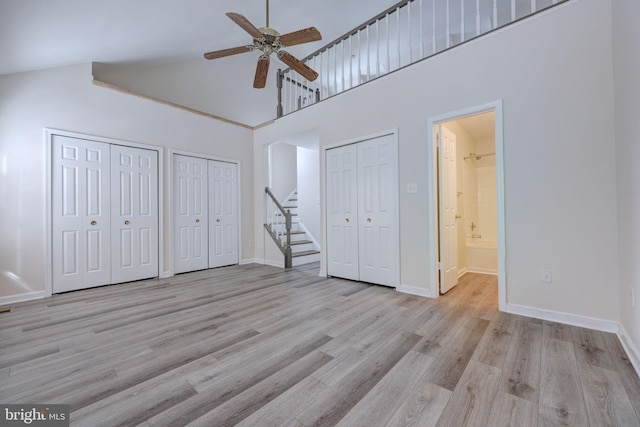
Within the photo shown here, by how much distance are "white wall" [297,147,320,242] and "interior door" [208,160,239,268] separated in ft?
6.44

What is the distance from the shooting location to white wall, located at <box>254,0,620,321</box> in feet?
7.41

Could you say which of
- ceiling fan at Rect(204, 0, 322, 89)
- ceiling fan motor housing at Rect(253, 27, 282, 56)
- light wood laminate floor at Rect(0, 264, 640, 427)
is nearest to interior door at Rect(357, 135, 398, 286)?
light wood laminate floor at Rect(0, 264, 640, 427)

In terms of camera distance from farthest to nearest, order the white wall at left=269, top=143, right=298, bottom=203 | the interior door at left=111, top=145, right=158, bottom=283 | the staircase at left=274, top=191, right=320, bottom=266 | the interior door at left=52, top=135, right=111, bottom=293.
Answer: the white wall at left=269, top=143, right=298, bottom=203 < the staircase at left=274, top=191, right=320, bottom=266 < the interior door at left=111, top=145, right=158, bottom=283 < the interior door at left=52, top=135, right=111, bottom=293

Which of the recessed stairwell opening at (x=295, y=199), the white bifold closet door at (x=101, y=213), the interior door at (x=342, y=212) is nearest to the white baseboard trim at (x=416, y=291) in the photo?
the interior door at (x=342, y=212)

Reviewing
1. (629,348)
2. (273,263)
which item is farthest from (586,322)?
(273,263)

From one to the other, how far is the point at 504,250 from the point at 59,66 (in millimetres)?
5837

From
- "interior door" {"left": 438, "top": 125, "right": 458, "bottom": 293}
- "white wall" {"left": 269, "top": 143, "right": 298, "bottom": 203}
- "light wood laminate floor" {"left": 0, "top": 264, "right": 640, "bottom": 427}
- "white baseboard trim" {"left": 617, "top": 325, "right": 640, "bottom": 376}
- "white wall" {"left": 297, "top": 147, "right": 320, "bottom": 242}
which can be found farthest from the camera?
"white wall" {"left": 269, "top": 143, "right": 298, "bottom": 203}

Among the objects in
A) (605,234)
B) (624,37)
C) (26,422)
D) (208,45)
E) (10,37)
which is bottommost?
(26,422)

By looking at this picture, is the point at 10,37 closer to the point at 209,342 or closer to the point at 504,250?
the point at 209,342

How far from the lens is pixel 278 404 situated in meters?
1.43

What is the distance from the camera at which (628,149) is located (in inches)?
73.4

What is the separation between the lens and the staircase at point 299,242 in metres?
5.50

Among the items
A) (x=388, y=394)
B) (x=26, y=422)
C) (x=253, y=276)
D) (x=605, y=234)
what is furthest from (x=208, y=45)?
(x=605, y=234)

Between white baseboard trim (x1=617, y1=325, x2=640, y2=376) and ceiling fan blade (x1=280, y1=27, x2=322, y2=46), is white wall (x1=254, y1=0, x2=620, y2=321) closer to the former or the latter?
white baseboard trim (x1=617, y1=325, x2=640, y2=376)
